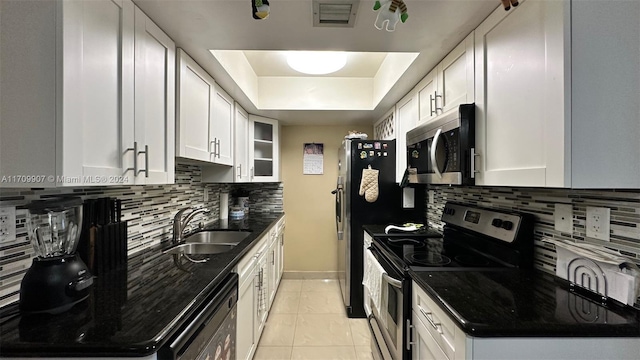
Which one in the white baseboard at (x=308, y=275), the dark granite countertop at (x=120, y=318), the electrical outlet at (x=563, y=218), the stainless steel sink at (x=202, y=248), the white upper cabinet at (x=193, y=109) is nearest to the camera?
the dark granite countertop at (x=120, y=318)

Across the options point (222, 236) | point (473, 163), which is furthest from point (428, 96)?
point (222, 236)

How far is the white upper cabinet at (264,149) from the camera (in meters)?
3.03

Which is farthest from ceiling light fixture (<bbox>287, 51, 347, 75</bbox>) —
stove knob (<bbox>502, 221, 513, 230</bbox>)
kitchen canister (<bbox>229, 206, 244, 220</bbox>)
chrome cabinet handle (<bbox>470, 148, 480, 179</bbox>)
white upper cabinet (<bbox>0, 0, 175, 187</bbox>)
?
stove knob (<bbox>502, 221, 513, 230</bbox>)

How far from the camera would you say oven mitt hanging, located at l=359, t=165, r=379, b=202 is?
8.38 feet

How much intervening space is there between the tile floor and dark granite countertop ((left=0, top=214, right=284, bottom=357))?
1238 mm

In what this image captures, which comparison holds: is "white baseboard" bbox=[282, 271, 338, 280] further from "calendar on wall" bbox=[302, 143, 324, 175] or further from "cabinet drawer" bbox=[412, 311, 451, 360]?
"cabinet drawer" bbox=[412, 311, 451, 360]

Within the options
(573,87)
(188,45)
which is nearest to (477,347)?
(573,87)

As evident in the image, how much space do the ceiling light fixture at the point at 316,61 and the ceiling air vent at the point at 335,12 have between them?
3.48ft

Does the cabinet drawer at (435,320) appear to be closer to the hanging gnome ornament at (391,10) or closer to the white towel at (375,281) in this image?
the white towel at (375,281)

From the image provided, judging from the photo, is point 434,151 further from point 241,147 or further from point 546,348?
point 241,147

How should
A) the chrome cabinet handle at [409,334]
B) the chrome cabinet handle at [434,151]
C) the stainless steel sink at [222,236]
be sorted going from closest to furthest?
the chrome cabinet handle at [409,334] → the chrome cabinet handle at [434,151] → the stainless steel sink at [222,236]

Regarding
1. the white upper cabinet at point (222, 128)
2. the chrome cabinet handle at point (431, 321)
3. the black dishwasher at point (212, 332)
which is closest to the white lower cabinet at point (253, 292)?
the black dishwasher at point (212, 332)

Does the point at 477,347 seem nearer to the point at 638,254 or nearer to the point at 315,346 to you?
the point at 638,254

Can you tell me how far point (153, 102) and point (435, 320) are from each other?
1.61m
